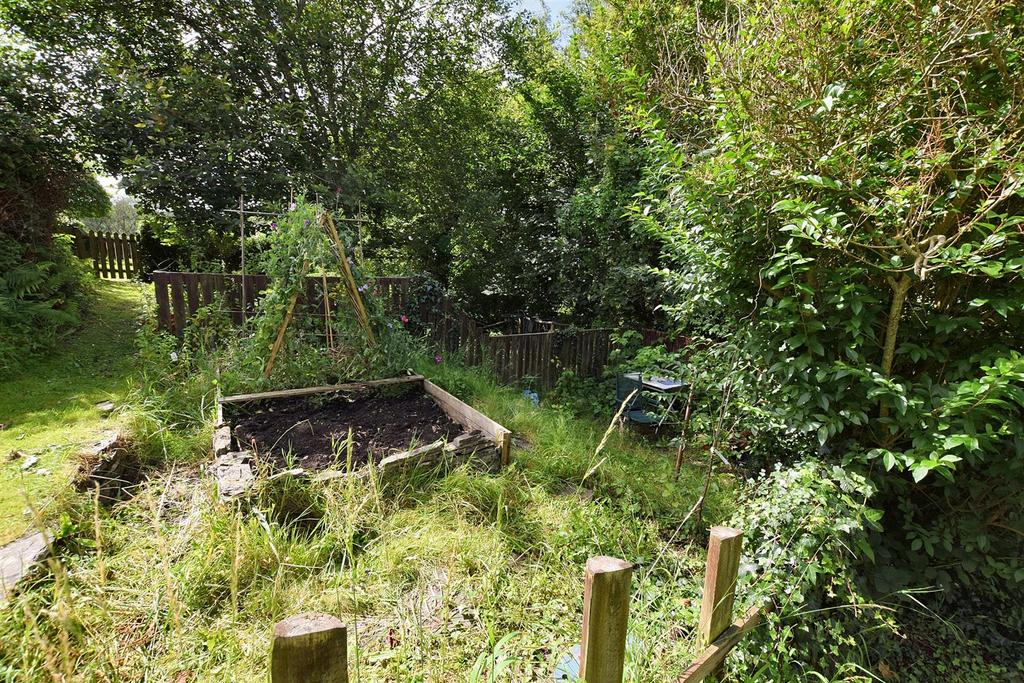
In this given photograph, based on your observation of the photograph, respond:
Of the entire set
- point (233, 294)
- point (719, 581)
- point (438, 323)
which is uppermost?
point (233, 294)

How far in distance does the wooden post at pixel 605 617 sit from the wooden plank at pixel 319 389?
3714 mm

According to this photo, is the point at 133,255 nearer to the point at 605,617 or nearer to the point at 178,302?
the point at 178,302

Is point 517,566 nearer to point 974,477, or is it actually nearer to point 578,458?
point 578,458

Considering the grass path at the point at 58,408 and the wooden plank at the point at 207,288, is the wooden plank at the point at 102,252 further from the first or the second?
the wooden plank at the point at 207,288

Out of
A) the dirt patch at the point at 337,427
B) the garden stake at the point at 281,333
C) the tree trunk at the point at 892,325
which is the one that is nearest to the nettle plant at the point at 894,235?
the tree trunk at the point at 892,325

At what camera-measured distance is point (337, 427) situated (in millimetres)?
3699

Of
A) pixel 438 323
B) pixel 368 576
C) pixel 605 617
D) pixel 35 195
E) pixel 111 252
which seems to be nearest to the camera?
pixel 605 617

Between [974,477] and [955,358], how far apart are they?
610 millimetres

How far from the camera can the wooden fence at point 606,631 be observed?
2.62 feet

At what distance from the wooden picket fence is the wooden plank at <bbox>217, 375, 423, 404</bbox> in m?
0.90

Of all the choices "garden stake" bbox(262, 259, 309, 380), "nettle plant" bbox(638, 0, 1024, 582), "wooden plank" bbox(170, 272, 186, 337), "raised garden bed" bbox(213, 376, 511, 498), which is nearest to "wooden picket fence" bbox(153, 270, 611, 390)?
"wooden plank" bbox(170, 272, 186, 337)

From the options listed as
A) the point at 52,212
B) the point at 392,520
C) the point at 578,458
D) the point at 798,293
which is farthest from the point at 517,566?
the point at 52,212

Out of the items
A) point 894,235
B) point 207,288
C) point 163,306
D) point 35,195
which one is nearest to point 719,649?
point 894,235

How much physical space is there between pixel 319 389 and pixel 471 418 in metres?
1.60
